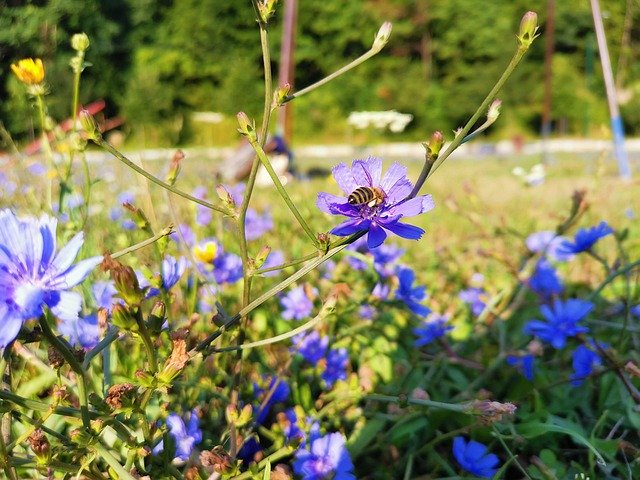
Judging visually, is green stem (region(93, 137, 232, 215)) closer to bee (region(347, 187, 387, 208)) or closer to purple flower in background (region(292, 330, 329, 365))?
bee (region(347, 187, 387, 208))

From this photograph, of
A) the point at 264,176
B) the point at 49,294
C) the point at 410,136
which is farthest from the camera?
the point at 410,136

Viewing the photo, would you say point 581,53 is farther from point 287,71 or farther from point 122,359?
point 122,359

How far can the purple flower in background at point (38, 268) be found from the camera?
387mm

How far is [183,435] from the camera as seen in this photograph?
2.20 feet

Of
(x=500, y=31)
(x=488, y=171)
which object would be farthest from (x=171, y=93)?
(x=488, y=171)

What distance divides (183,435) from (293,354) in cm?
20

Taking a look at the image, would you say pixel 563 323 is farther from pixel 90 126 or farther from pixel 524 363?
pixel 90 126

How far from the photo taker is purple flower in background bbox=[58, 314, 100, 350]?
78 cm

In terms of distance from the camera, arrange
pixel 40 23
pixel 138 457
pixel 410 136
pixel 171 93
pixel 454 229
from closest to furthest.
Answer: pixel 138 457 → pixel 40 23 → pixel 454 229 → pixel 171 93 → pixel 410 136

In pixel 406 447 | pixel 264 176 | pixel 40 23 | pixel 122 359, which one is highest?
pixel 40 23

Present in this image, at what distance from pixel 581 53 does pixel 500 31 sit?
2.51m

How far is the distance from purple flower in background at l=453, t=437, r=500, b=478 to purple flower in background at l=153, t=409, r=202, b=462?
11.9 inches

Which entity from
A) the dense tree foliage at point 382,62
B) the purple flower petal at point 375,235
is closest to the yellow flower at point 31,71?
the purple flower petal at point 375,235

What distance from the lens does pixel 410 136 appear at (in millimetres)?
17156
